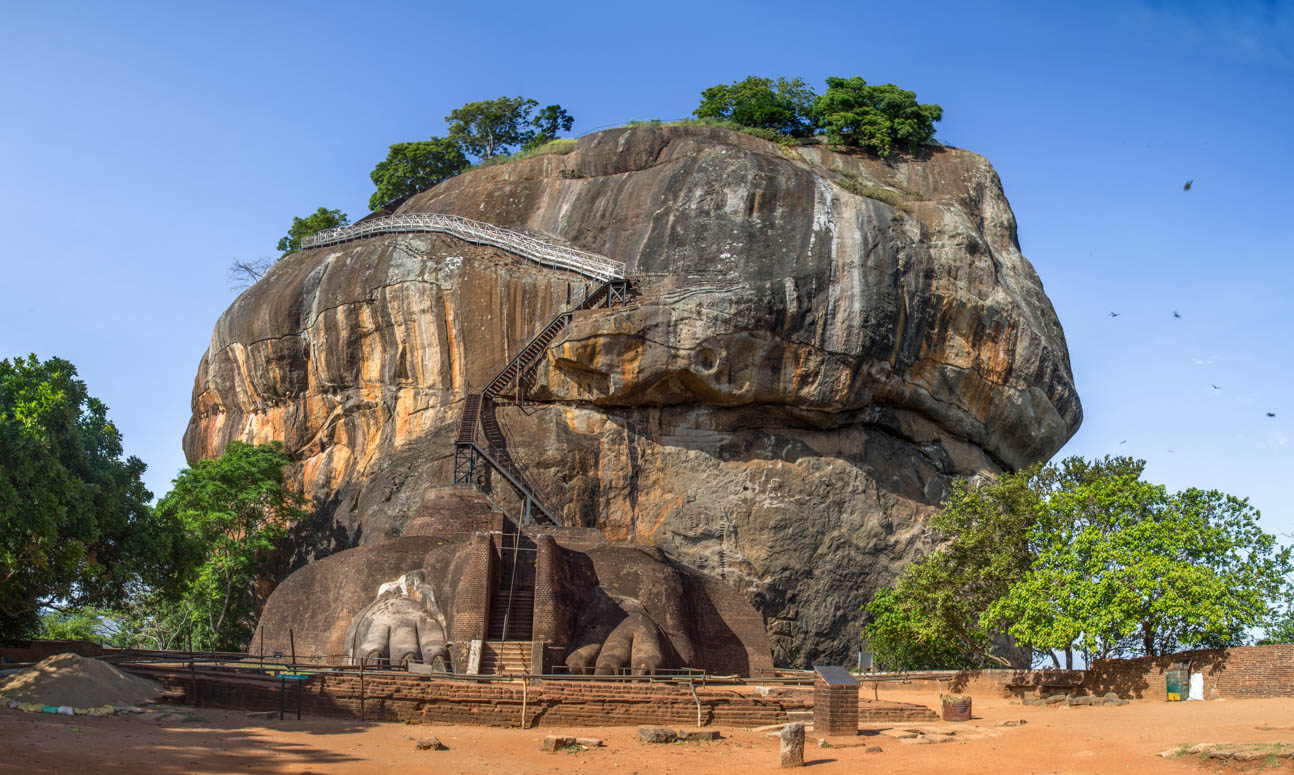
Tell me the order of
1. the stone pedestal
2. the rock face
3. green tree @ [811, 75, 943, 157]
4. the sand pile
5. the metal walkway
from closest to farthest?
1. the sand pile
2. the stone pedestal
3. the metal walkway
4. the rock face
5. green tree @ [811, 75, 943, 157]

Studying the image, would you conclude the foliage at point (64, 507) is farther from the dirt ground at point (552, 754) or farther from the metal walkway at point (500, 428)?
the metal walkway at point (500, 428)

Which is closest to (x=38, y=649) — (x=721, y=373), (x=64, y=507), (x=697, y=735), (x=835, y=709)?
(x=64, y=507)

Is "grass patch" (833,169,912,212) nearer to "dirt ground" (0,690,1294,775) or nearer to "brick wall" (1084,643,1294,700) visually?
"brick wall" (1084,643,1294,700)

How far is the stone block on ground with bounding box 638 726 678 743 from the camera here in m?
17.8

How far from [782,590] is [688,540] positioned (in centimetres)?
335

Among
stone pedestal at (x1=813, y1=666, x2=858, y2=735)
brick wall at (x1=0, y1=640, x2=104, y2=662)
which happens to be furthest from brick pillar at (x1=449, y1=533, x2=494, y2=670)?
stone pedestal at (x1=813, y1=666, x2=858, y2=735)

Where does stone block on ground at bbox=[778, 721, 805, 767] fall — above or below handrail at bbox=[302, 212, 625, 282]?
below

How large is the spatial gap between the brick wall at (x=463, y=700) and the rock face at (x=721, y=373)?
17.9 m

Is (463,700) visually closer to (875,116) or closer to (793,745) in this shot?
(793,745)

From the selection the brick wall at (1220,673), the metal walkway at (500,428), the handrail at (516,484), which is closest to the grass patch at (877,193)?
the metal walkway at (500,428)

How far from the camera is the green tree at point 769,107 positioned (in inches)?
2034

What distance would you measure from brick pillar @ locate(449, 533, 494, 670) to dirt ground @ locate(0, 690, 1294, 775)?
6.45m

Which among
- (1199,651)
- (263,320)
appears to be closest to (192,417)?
(263,320)

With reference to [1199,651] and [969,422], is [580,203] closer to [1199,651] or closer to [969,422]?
[969,422]
